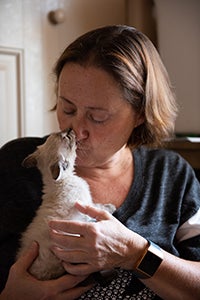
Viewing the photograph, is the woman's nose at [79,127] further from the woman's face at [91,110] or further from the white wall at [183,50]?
the white wall at [183,50]

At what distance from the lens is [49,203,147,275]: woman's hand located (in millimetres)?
1022

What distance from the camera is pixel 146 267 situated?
1102 mm

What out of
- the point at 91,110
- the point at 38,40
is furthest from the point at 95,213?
the point at 38,40

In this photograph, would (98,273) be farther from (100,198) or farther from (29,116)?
(29,116)

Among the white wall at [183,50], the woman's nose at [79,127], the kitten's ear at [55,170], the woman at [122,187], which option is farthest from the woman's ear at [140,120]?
the white wall at [183,50]

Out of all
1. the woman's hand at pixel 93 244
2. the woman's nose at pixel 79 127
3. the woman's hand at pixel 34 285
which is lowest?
the woman's hand at pixel 34 285

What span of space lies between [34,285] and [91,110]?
487 millimetres

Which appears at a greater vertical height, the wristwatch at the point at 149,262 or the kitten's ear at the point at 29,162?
the kitten's ear at the point at 29,162

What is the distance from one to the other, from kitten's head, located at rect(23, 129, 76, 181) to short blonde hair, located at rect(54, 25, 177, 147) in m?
0.22

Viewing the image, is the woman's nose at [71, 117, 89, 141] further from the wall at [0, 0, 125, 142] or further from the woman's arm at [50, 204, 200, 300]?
the wall at [0, 0, 125, 142]

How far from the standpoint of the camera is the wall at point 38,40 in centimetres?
213

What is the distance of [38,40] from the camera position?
7.24 feet

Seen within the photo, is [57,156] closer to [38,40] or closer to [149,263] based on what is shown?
[149,263]

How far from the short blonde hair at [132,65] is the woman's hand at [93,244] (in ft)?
1.31
